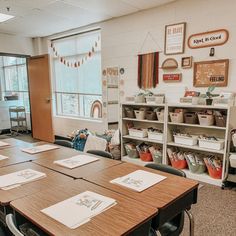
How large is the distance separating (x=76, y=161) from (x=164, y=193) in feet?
2.98

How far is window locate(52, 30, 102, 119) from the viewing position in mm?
5039

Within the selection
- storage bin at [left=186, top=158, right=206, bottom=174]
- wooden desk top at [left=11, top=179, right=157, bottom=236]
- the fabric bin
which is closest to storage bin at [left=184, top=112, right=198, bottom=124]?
the fabric bin

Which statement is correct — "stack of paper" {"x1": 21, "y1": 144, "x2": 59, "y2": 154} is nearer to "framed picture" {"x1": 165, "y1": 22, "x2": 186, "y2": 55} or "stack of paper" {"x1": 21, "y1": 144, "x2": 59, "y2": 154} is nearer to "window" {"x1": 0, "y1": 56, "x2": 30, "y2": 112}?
"framed picture" {"x1": 165, "y1": 22, "x2": 186, "y2": 55}

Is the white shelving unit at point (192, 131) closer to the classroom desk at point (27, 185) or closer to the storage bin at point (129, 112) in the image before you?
the storage bin at point (129, 112)

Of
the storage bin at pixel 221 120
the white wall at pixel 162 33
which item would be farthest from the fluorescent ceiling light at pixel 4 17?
the storage bin at pixel 221 120

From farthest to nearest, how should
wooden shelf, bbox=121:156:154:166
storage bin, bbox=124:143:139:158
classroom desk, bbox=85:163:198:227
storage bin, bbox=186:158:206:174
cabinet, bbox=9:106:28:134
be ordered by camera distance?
cabinet, bbox=9:106:28:134 → storage bin, bbox=124:143:139:158 → wooden shelf, bbox=121:156:154:166 → storage bin, bbox=186:158:206:174 → classroom desk, bbox=85:163:198:227

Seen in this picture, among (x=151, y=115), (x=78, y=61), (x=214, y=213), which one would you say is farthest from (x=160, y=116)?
(x=78, y=61)

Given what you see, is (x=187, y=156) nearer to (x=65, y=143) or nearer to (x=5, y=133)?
(x=65, y=143)

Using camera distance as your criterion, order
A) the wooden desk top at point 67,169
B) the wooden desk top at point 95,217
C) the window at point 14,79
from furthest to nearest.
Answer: the window at point 14,79, the wooden desk top at point 67,169, the wooden desk top at point 95,217

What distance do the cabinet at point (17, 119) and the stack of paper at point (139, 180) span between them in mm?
5790

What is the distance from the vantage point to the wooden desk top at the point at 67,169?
176cm

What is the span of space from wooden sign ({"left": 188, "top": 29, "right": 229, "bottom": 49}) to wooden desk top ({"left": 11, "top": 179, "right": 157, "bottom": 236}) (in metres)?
2.73

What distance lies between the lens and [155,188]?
1.44m

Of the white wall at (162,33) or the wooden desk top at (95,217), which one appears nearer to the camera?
the wooden desk top at (95,217)
